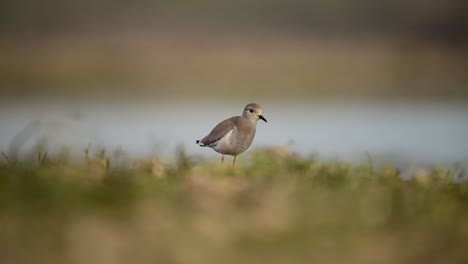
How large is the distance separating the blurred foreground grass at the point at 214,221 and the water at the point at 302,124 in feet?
26.1

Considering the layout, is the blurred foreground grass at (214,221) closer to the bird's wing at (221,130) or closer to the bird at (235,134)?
the bird at (235,134)

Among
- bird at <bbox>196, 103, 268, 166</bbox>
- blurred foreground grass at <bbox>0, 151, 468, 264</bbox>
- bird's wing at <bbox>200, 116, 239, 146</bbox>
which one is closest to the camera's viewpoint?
blurred foreground grass at <bbox>0, 151, 468, 264</bbox>

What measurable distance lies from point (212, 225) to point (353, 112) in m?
17.4

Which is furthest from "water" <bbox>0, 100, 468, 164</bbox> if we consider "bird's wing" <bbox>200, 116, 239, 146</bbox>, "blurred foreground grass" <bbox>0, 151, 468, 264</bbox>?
"blurred foreground grass" <bbox>0, 151, 468, 264</bbox>

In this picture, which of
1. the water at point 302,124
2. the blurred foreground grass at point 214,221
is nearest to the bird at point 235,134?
the blurred foreground grass at point 214,221

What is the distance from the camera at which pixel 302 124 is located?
19.5 m

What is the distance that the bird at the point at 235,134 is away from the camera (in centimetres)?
816

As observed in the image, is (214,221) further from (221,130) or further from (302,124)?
(302,124)

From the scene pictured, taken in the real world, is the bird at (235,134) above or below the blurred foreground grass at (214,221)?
above

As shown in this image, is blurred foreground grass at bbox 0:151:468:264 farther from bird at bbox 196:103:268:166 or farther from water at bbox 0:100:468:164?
water at bbox 0:100:468:164

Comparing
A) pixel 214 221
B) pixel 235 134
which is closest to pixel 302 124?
pixel 235 134

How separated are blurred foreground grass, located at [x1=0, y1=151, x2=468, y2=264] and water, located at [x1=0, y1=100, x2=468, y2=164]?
797cm

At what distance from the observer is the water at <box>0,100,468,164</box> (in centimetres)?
1589

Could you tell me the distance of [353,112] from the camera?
21.6 meters
